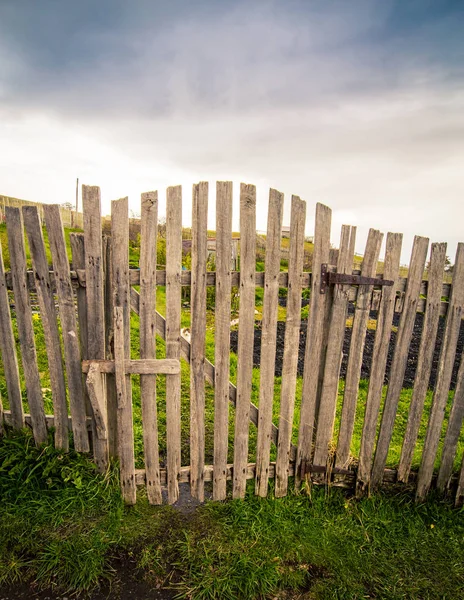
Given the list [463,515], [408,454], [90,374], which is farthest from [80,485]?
[463,515]

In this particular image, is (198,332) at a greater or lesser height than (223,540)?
greater

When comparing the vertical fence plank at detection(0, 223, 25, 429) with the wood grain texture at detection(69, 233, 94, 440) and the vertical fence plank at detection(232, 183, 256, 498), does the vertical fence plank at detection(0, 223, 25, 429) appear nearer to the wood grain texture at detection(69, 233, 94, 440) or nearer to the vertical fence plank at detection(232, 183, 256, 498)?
the wood grain texture at detection(69, 233, 94, 440)

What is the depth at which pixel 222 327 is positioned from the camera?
2.68 metres

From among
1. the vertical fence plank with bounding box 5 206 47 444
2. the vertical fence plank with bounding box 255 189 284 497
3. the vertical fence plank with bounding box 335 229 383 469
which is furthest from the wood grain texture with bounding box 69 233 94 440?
the vertical fence plank with bounding box 335 229 383 469

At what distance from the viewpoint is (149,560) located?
2.34m

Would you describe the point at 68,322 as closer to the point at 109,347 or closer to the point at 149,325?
the point at 109,347

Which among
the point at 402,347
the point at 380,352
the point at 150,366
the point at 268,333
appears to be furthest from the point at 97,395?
the point at 402,347

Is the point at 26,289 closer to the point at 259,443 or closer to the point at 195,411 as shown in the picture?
the point at 195,411

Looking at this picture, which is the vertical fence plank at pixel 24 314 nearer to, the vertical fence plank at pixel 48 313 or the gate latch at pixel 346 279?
the vertical fence plank at pixel 48 313

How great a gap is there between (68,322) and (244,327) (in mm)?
1455

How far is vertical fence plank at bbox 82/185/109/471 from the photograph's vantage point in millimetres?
2391

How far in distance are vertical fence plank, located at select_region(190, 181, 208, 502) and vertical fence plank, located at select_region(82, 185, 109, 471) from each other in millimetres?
726

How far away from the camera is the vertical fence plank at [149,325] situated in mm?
2453

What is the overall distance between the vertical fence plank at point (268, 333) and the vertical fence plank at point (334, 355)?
0.50 metres
